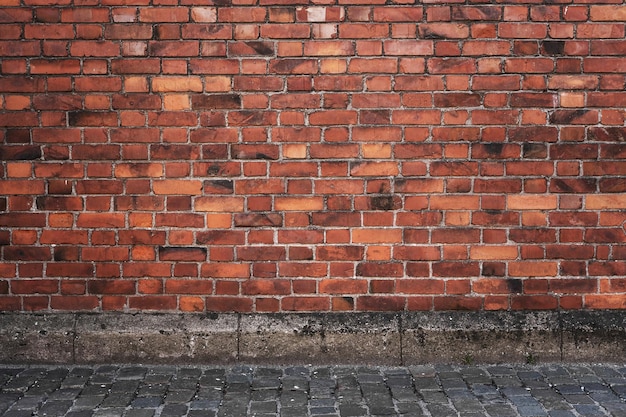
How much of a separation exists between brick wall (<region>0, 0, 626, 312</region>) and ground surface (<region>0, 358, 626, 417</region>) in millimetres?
360

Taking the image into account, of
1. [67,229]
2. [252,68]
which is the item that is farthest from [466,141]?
[67,229]

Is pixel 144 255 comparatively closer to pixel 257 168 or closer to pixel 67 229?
pixel 67 229

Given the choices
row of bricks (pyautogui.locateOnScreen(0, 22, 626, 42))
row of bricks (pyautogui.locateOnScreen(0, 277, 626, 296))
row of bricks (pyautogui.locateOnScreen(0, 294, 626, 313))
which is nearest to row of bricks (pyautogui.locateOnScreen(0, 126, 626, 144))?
row of bricks (pyautogui.locateOnScreen(0, 22, 626, 42))

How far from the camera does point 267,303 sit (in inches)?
129

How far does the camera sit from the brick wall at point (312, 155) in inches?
124

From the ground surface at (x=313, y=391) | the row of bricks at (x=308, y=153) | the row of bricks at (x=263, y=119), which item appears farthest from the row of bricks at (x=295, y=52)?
the ground surface at (x=313, y=391)

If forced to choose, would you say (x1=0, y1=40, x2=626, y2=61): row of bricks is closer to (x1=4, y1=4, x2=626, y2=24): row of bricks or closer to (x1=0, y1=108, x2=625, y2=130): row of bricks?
(x1=4, y1=4, x2=626, y2=24): row of bricks

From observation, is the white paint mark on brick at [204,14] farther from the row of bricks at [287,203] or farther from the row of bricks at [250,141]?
the row of bricks at [287,203]

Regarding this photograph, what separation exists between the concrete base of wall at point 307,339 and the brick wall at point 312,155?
0.09 metres

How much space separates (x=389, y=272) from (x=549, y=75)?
142cm

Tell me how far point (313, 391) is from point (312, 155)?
4.17 ft

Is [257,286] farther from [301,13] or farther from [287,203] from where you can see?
[301,13]

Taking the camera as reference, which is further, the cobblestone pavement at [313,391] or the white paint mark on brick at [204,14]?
the white paint mark on brick at [204,14]

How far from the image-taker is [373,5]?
124 inches
